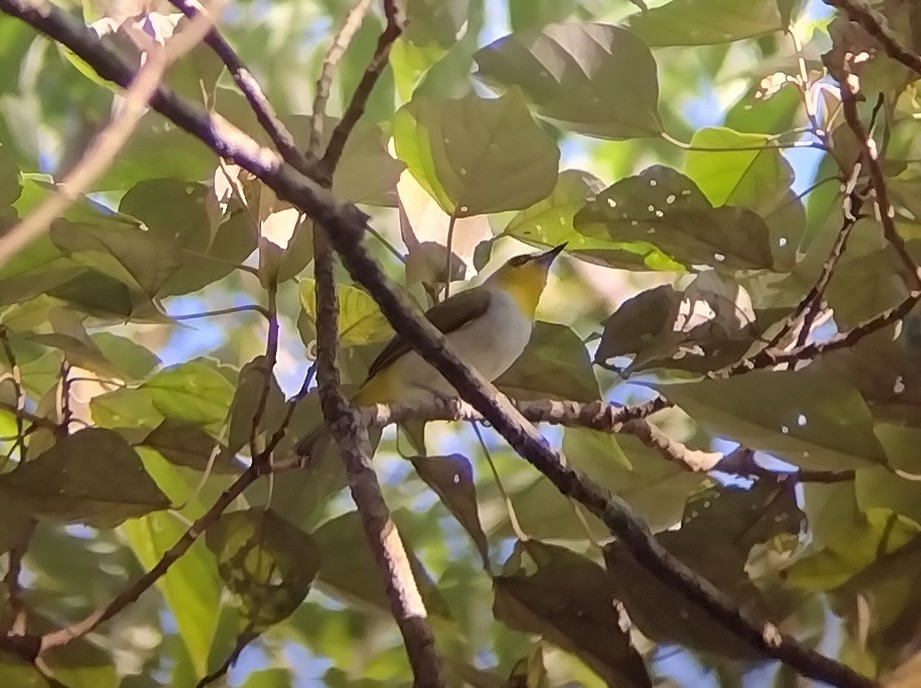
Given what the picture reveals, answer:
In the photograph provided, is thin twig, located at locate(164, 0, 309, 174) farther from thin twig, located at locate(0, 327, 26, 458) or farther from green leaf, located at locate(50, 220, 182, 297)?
thin twig, located at locate(0, 327, 26, 458)

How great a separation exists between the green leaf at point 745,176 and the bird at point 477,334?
130 millimetres

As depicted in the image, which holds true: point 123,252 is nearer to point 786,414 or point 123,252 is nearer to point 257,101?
point 257,101

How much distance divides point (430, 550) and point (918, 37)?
1.57 ft

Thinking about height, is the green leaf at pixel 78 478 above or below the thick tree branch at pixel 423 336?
above

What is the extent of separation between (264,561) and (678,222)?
307 millimetres

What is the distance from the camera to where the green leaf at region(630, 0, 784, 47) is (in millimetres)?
625

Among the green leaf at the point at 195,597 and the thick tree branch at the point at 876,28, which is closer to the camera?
the thick tree branch at the point at 876,28

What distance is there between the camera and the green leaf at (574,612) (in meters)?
0.46

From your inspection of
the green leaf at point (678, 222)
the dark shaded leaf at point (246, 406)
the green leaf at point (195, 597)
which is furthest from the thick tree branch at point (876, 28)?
the green leaf at point (195, 597)

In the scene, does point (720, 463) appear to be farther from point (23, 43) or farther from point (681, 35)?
point (23, 43)

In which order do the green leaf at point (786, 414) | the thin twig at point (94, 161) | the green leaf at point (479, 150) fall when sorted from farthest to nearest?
1. the green leaf at point (479, 150)
2. the green leaf at point (786, 414)
3. the thin twig at point (94, 161)

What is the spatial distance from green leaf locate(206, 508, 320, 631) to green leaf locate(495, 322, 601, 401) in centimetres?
Result: 19

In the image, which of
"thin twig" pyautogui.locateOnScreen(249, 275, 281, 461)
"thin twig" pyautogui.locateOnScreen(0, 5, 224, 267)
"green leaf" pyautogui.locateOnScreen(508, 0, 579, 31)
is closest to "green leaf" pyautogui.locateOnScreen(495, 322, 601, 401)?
"thin twig" pyautogui.locateOnScreen(249, 275, 281, 461)

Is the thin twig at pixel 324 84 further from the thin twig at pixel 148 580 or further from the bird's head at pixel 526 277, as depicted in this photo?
the bird's head at pixel 526 277
